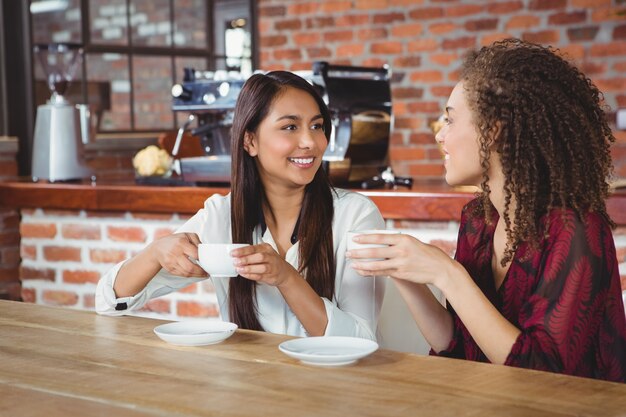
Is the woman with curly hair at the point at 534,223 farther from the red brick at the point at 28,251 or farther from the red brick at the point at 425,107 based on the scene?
the red brick at the point at 425,107

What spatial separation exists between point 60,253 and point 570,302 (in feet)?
7.50

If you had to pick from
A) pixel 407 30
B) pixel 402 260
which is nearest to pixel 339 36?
pixel 407 30

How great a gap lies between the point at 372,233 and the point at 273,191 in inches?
26.8

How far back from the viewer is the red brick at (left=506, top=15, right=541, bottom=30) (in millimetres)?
4219

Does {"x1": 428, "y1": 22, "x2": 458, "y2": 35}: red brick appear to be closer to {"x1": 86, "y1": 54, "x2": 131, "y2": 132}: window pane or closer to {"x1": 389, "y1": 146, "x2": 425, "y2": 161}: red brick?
{"x1": 389, "y1": 146, "x2": 425, "y2": 161}: red brick

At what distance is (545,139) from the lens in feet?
5.05

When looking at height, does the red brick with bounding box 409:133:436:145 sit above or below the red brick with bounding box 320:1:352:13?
below

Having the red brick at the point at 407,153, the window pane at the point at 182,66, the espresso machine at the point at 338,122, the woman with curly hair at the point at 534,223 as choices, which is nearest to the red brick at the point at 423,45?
the red brick at the point at 407,153

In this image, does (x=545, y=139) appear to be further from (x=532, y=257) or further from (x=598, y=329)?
(x=598, y=329)

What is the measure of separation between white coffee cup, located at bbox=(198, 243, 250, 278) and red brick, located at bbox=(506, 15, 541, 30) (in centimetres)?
303

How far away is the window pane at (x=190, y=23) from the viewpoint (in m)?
4.63

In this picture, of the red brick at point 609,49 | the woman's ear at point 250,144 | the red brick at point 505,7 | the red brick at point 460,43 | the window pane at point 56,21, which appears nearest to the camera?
the woman's ear at point 250,144

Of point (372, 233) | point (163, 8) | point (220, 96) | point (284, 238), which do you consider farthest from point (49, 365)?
point (163, 8)

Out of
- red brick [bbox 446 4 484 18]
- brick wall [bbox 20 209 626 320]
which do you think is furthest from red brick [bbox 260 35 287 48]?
brick wall [bbox 20 209 626 320]
